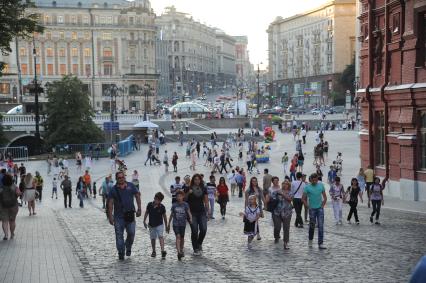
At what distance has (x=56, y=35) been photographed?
375ft

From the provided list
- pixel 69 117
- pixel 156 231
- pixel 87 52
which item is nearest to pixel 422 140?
pixel 156 231

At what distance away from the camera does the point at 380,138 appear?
29.8m

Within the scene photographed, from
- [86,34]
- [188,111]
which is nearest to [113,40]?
[86,34]

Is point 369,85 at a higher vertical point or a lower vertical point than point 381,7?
lower

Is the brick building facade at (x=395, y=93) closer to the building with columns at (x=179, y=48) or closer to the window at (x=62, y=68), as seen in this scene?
the window at (x=62, y=68)

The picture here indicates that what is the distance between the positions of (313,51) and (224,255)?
124 meters

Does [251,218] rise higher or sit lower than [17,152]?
higher

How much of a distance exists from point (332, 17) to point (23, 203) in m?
108

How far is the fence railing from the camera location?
47.2m

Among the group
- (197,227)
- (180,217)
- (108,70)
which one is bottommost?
(197,227)

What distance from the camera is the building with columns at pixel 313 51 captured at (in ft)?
413

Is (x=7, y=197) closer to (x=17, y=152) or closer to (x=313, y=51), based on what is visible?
(x=17, y=152)

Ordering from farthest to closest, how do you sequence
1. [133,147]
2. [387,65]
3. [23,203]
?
[133,147] < [387,65] < [23,203]

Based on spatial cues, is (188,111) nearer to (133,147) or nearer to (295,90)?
(133,147)
